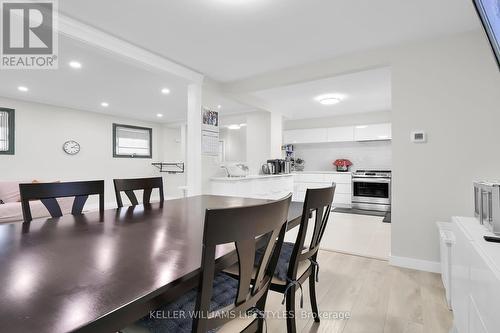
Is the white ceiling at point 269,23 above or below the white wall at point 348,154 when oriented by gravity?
above

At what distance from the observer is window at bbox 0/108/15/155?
473 cm

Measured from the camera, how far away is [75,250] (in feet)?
2.93

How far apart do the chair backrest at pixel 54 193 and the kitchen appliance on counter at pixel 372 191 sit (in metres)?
5.34

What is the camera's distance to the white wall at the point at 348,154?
Answer: 20.4ft

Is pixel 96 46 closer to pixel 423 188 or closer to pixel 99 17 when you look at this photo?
pixel 99 17

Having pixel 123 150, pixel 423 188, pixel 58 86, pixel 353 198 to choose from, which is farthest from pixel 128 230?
pixel 123 150

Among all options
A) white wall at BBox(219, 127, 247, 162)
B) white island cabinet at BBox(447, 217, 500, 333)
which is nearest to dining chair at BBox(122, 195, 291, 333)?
→ white island cabinet at BBox(447, 217, 500, 333)

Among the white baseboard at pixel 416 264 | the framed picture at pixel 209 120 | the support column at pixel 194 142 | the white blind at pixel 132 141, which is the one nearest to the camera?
the white baseboard at pixel 416 264

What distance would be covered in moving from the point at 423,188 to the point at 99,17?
3415mm

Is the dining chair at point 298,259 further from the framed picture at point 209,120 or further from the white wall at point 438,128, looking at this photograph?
the framed picture at point 209,120

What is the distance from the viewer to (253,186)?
4.26 metres

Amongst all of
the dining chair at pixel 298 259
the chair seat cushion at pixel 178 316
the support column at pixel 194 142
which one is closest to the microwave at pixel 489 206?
the dining chair at pixel 298 259

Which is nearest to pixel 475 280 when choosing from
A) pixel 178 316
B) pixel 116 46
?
pixel 178 316

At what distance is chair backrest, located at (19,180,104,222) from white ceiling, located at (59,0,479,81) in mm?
1472
